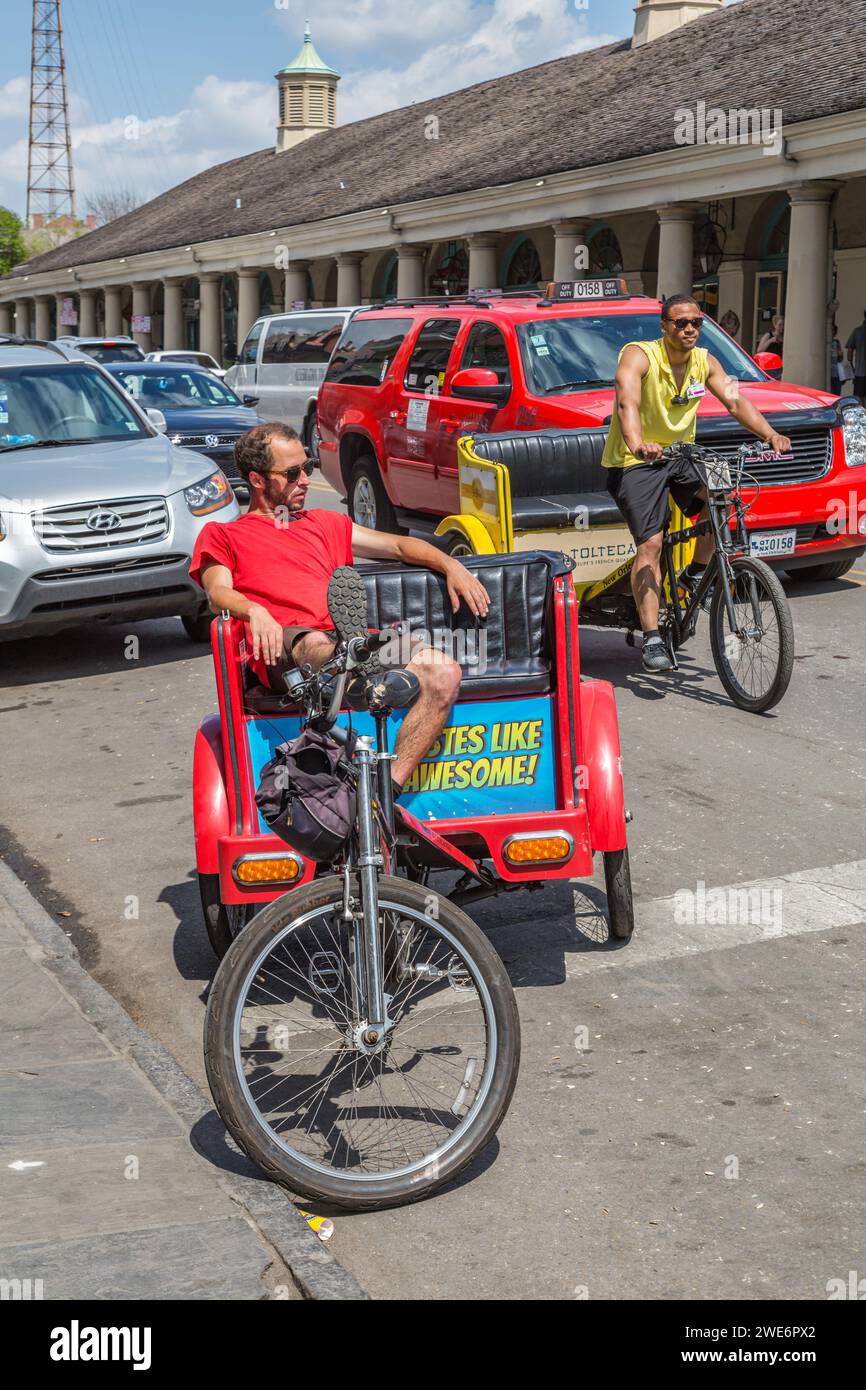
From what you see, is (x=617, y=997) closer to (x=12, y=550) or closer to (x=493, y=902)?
(x=493, y=902)

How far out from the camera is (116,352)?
28.9 meters

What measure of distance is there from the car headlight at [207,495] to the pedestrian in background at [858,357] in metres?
19.5

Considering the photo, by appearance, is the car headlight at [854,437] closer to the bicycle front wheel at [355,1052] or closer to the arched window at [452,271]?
the bicycle front wheel at [355,1052]

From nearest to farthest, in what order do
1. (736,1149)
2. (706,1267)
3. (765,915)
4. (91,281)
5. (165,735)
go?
(706,1267)
(736,1149)
(765,915)
(165,735)
(91,281)

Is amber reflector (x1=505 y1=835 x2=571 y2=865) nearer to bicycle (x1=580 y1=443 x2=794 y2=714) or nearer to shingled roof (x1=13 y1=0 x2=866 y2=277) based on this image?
bicycle (x1=580 y1=443 x2=794 y2=714)

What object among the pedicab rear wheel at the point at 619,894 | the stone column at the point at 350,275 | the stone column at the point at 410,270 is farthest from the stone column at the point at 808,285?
the pedicab rear wheel at the point at 619,894

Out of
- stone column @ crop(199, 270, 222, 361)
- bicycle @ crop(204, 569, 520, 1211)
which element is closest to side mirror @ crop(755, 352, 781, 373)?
bicycle @ crop(204, 569, 520, 1211)

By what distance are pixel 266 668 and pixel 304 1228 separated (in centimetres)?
179

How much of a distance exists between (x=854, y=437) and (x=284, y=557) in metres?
7.78

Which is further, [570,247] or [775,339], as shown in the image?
[570,247]

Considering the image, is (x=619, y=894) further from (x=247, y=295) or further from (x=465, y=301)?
(x=247, y=295)

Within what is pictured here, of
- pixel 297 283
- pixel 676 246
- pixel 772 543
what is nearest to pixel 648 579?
pixel 772 543
